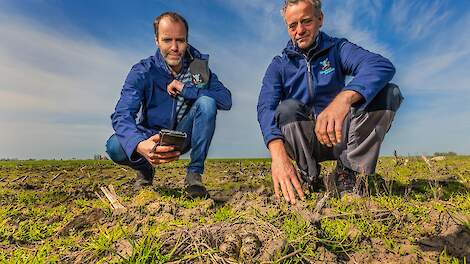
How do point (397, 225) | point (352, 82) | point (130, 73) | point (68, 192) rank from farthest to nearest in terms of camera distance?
point (68, 192) → point (130, 73) → point (352, 82) → point (397, 225)

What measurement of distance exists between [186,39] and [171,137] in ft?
5.66

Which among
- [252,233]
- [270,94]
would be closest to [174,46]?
[270,94]

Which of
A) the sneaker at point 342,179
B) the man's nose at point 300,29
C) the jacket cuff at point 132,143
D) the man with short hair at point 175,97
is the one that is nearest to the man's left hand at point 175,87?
the man with short hair at point 175,97

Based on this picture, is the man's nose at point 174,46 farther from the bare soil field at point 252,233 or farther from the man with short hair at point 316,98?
the bare soil field at point 252,233

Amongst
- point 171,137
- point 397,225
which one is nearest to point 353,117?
point 397,225

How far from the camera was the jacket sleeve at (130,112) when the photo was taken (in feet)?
16.1

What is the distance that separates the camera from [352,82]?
398cm

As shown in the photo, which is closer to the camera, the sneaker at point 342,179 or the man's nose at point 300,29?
the man's nose at point 300,29

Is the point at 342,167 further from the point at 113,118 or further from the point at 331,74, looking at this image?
the point at 113,118

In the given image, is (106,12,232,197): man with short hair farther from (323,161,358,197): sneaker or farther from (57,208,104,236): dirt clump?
(323,161,358,197): sneaker

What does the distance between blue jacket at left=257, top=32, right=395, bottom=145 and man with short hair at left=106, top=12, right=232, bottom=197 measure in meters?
0.90

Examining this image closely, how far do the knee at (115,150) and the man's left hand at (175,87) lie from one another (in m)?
1.01

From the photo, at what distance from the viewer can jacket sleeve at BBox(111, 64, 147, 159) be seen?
193 inches

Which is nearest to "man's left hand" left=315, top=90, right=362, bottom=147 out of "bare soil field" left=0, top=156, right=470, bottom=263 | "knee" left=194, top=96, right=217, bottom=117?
"bare soil field" left=0, top=156, right=470, bottom=263
